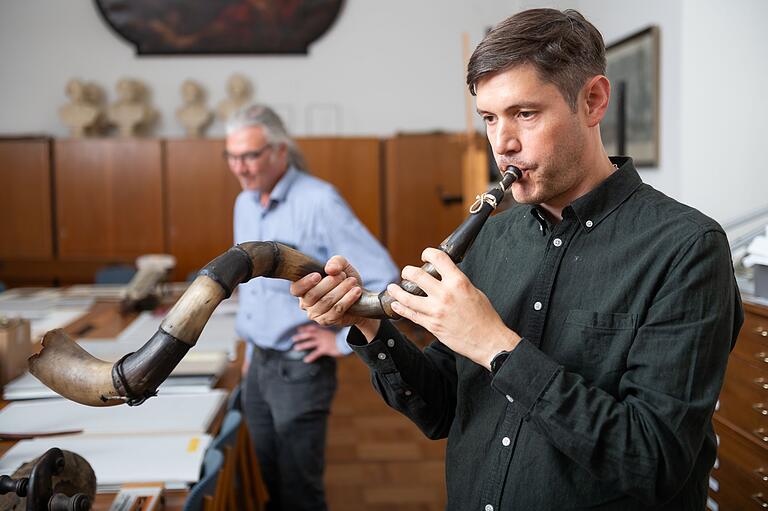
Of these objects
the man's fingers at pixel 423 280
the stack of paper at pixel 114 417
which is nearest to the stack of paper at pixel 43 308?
the stack of paper at pixel 114 417

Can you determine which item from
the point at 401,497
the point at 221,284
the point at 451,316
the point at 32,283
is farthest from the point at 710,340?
the point at 32,283

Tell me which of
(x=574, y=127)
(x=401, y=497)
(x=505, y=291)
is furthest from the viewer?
(x=401, y=497)

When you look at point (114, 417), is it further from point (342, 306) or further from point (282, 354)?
point (342, 306)

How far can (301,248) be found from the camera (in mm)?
2615

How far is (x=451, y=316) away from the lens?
1076 mm

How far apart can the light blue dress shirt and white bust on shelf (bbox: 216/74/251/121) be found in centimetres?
427

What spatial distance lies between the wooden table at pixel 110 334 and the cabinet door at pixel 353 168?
106 inches

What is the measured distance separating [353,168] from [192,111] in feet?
5.01

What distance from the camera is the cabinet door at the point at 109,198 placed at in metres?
6.25

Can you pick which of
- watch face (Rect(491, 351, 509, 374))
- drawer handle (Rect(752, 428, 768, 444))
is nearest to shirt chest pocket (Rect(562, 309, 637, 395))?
watch face (Rect(491, 351, 509, 374))

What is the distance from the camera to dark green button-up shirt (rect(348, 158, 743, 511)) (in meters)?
1.03

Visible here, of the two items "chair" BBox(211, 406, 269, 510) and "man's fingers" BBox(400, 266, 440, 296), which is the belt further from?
"man's fingers" BBox(400, 266, 440, 296)

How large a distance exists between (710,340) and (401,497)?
8.83 feet

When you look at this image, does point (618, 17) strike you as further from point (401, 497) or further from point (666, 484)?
point (666, 484)
